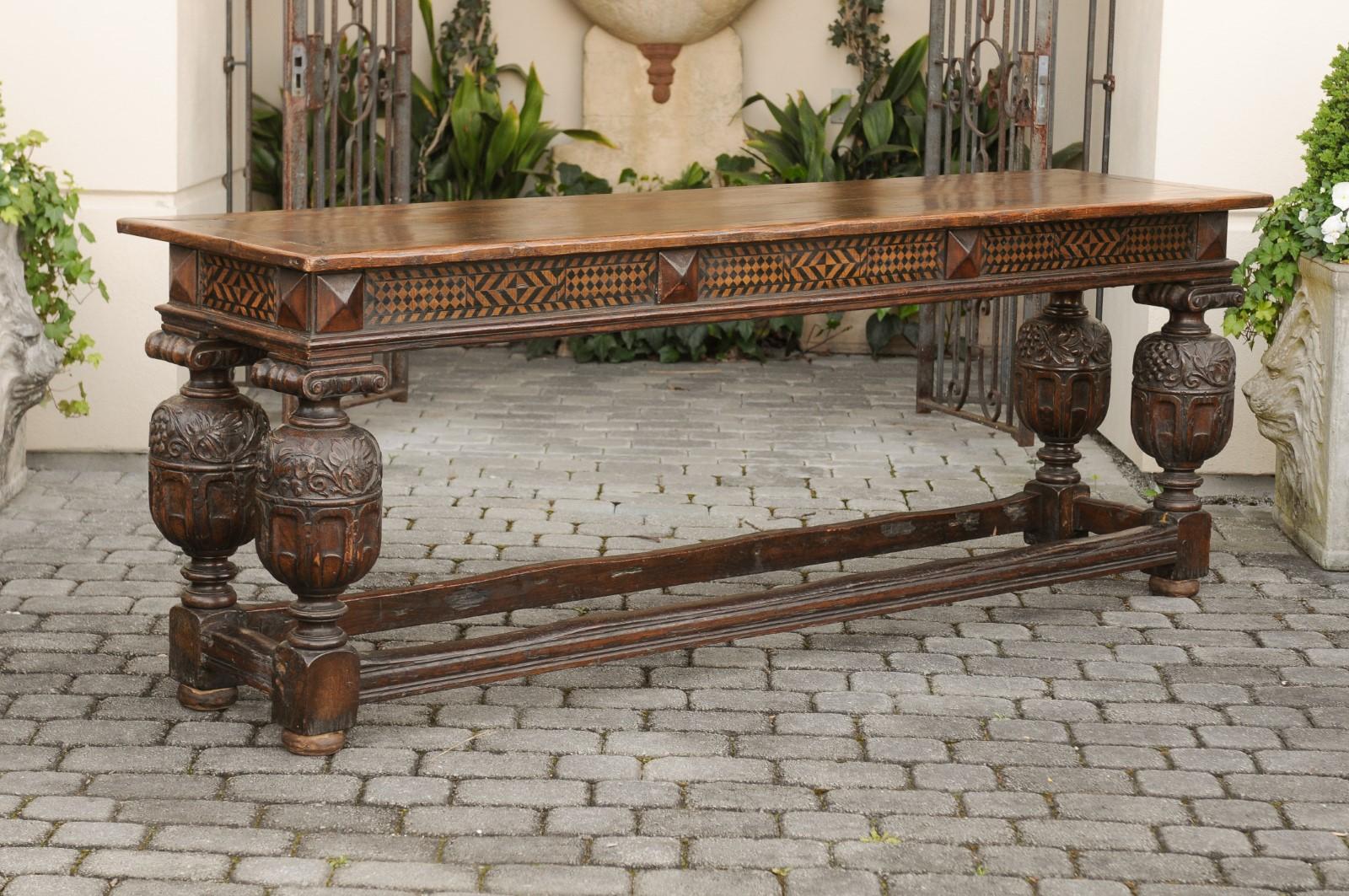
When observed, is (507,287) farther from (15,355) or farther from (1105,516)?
(15,355)

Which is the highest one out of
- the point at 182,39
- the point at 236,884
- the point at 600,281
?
the point at 182,39

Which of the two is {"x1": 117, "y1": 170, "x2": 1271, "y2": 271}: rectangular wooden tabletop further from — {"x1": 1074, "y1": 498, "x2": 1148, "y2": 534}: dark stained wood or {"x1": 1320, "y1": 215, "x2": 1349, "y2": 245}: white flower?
{"x1": 1074, "y1": 498, "x2": 1148, "y2": 534}: dark stained wood

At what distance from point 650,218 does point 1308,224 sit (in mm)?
2189

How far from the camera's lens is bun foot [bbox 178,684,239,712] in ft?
12.2

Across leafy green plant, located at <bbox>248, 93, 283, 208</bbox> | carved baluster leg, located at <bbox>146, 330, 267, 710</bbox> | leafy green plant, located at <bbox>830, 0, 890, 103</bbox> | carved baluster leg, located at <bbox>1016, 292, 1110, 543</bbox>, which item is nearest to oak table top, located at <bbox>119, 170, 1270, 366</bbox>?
carved baluster leg, located at <bbox>146, 330, 267, 710</bbox>

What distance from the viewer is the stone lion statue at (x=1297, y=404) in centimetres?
493

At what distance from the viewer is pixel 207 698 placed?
3.71 metres

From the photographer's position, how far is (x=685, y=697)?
12.7ft

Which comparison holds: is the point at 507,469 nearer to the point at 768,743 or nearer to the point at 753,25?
the point at 768,743

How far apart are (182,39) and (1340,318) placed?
12.3 ft

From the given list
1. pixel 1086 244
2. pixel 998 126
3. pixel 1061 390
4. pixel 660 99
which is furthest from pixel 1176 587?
pixel 660 99

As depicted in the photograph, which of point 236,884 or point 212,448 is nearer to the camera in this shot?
point 236,884

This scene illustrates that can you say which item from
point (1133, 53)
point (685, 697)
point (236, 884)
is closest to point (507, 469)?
point (685, 697)

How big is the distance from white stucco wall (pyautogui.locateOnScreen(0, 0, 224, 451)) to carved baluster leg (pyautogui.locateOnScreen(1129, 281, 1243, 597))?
127 inches
